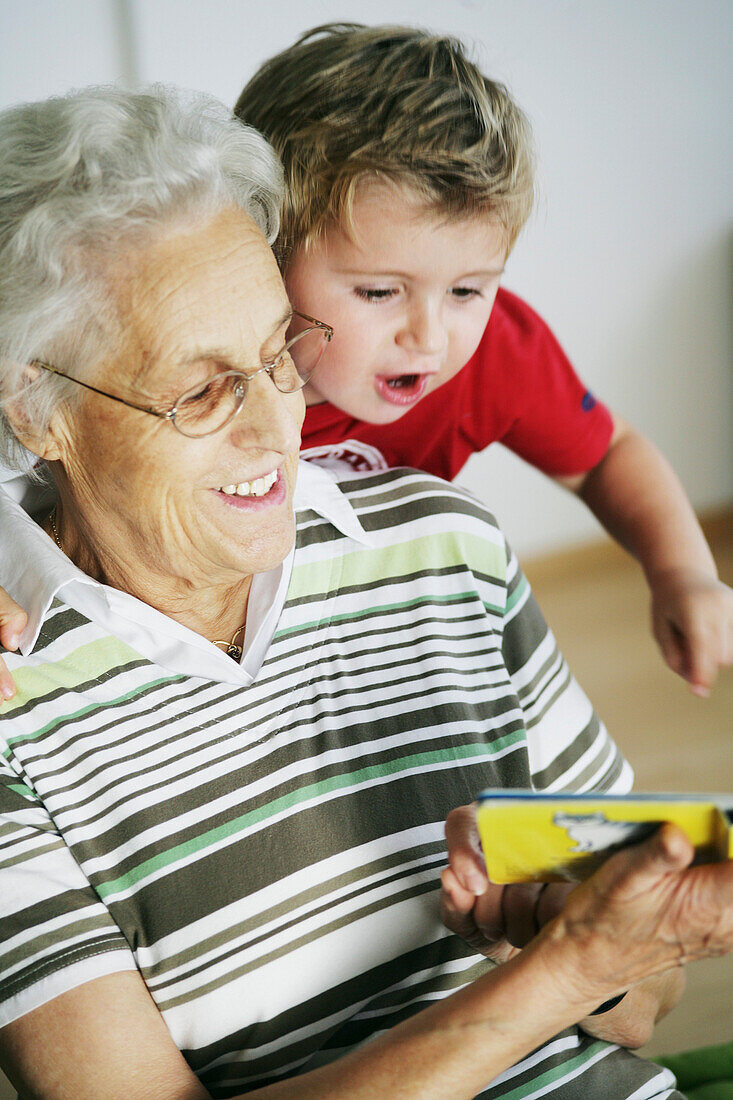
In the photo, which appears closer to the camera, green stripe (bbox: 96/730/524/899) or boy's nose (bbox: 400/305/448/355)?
green stripe (bbox: 96/730/524/899)

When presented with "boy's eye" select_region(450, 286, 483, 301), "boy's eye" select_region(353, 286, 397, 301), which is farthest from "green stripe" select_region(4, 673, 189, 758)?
"boy's eye" select_region(450, 286, 483, 301)

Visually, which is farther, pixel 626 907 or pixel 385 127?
pixel 385 127

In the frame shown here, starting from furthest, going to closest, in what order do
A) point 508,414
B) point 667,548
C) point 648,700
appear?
point 648,700, point 508,414, point 667,548

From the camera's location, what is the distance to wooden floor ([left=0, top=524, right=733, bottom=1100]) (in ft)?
7.52

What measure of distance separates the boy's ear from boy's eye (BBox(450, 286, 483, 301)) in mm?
633

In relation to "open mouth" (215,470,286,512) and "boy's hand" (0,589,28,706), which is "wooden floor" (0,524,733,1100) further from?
"open mouth" (215,470,286,512)

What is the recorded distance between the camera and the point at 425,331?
1.53 metres

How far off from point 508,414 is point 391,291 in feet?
1.40

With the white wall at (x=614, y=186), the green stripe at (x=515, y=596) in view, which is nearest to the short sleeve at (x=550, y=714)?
the green stripe at (x=515, y=596)

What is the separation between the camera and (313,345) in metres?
1.52

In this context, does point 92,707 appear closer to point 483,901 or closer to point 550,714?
point 483,901

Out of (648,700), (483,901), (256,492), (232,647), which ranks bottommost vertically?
(648,700)

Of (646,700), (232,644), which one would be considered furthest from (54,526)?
(646,700)

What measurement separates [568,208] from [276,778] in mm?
3147
